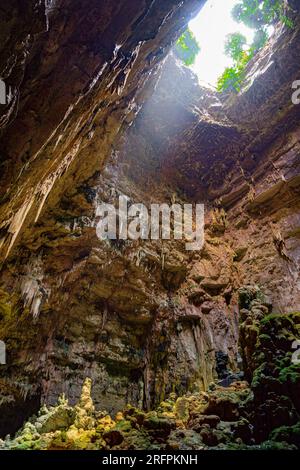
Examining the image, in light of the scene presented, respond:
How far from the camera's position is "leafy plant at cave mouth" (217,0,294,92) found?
1065 centimetres

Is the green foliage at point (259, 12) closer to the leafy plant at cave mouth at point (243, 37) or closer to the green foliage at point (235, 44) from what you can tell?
the leafy plant at cave mouth at point (243, 37)

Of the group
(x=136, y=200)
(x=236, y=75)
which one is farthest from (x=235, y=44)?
(x=136, y=200)

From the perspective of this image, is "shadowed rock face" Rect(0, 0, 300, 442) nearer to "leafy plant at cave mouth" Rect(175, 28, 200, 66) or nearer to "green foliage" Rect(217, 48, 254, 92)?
"green foliage" Rect(217, 48, 254, 92)

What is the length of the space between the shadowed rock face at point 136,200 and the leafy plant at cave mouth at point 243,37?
0.59 meters

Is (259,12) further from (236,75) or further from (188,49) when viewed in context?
(188,49)

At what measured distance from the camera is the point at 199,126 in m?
12.4

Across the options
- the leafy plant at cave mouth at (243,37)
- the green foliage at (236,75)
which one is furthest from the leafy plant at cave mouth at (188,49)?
the green foliage at (236,75)

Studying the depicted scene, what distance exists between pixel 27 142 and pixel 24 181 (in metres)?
0.99

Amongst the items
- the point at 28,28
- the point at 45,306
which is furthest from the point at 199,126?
the point at 28,28

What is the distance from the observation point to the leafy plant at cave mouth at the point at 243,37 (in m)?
10.6

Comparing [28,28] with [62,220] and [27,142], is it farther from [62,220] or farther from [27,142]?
[62,220]

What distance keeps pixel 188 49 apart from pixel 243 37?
2.38 meters

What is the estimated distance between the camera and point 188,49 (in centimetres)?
1387
